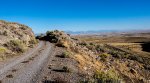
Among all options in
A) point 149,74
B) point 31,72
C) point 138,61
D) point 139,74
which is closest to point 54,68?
point 31,72

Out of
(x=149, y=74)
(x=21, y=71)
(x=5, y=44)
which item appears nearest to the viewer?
(x=21, y=71)

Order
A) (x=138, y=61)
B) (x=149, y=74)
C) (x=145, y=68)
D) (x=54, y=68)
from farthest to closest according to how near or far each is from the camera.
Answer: (x=138, y=61)
(x=145, y=68)
(x=149, y=74)
(x=54, y=68)

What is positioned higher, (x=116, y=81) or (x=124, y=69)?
(x=116, y=81)

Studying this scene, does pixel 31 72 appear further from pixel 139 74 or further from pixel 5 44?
pixel 139 74

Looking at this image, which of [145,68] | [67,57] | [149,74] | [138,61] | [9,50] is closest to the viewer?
[67,57]

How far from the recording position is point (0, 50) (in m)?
26.3

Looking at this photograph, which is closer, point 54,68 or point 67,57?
point 54,68

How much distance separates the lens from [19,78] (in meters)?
14.8

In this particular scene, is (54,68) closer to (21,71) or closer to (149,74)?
(21,71)

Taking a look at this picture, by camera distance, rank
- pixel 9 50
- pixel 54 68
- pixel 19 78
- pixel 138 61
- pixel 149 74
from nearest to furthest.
A: pixel 19 78, pixel 54 68, pixel 9 50, pixel 149 74, pixel 138 61

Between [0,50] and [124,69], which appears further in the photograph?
[124,69]

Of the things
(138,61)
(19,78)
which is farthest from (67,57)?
(138,61)

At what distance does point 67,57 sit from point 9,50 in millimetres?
8243

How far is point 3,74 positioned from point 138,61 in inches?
1217
